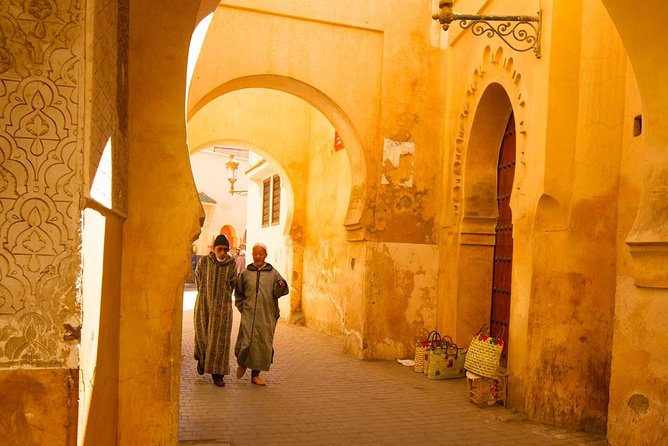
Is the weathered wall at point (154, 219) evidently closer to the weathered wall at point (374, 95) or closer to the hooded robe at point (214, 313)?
the hooded robe at point (214, 313)

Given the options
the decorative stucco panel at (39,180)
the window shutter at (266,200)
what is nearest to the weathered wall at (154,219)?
the decorative stucco panel at (39,180)

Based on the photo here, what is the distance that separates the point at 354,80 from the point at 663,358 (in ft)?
17.6

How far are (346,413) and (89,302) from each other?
11.8 ft

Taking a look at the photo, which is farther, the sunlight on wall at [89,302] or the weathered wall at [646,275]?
the weathered wall at [646,275]

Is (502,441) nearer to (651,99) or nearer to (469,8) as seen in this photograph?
(651,99)

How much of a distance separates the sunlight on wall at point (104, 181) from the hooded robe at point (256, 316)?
397cm

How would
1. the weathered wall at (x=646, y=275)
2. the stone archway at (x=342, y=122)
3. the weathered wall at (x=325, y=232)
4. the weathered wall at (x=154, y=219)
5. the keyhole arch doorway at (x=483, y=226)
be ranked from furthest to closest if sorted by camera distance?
the weathered wall at (x=325, y=232) < the stone archway at (x=342, y=122) < the keyhole arch doorway at (x=483, y=226) < the weathered wall at (x=646, y=275) < the weathered wall at (x=154, y=219)

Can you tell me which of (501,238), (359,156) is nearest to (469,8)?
(359,156)

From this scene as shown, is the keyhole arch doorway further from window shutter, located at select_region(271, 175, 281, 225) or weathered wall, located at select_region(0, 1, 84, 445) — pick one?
window shutter, located at select_region(271, 175, 281, 225)

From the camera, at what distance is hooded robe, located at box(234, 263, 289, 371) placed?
634cm

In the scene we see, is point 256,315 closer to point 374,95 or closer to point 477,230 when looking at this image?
point 477,230

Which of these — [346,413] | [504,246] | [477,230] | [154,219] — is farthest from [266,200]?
[154,219]

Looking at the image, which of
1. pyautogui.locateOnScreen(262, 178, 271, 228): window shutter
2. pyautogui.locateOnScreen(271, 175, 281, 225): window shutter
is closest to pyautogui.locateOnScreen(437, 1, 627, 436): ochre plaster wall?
pyautogui.locateOnScreen(271, 175, 281, 225): window shutter

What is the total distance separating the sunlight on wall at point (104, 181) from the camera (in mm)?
2230
